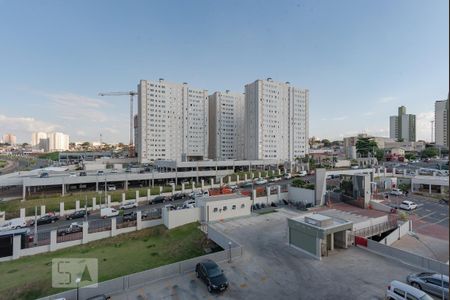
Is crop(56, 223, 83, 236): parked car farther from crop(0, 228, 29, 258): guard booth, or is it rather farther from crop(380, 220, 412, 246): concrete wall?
crop(380, 220, 412, 246): concrete wall

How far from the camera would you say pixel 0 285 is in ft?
60.5

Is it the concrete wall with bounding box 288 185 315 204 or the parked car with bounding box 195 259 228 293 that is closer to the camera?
the parked car with bounding box 195 259 228 293

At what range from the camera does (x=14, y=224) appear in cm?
2902

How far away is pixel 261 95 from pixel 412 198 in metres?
59.9

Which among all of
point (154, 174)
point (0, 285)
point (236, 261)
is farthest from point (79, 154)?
point (236, 261)

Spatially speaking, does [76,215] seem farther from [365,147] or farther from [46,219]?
[365,147]

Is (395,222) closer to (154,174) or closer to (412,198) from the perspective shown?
(412,198)

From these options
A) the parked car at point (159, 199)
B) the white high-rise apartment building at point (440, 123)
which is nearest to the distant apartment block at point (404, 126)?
the white high-rise apartment building at point (440, 123)

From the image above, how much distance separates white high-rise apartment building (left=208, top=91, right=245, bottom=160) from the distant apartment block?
5460 inches

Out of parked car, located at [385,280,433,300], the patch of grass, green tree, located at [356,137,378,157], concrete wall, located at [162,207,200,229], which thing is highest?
green tree, located at [356,137,378,157]

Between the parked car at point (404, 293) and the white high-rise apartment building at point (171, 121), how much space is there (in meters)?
75.3

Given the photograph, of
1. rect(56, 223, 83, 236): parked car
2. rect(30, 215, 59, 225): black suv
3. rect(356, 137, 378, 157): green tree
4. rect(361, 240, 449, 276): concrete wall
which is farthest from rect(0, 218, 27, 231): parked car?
rect(356, 137, 378, 157): green tree

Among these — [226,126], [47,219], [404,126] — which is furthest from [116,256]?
[404,126]

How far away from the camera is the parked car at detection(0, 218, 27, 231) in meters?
28.3
